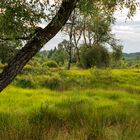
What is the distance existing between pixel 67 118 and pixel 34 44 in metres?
6.02

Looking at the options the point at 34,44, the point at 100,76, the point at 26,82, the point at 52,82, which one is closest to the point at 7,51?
the point at 34,44

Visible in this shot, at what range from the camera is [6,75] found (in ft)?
36.6

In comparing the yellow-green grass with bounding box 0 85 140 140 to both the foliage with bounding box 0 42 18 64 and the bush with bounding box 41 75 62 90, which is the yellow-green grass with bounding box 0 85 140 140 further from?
the bush with bounding box 41 75 62 90

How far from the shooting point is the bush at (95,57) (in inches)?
2530

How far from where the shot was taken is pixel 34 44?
11.5 meters

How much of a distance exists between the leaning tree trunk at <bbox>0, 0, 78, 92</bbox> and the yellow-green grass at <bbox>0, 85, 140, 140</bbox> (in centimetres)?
232

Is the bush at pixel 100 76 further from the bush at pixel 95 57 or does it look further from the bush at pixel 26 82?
the bush at pixel 95 57

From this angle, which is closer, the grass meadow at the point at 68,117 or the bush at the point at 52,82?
the grass meadow at the point at 68,117

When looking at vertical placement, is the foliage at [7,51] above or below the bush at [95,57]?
above

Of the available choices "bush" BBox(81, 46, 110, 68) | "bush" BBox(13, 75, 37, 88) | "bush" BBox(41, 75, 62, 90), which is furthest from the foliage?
"bush" BBox(81, 46, 110, 68)

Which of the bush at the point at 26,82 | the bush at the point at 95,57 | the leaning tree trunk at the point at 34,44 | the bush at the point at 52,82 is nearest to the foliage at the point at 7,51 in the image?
the leaning tree trunk at the point at 34,44

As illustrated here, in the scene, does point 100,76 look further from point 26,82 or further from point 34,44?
point 34,44

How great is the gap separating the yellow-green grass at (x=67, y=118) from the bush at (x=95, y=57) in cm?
4053

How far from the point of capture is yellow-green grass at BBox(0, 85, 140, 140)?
521 inches
